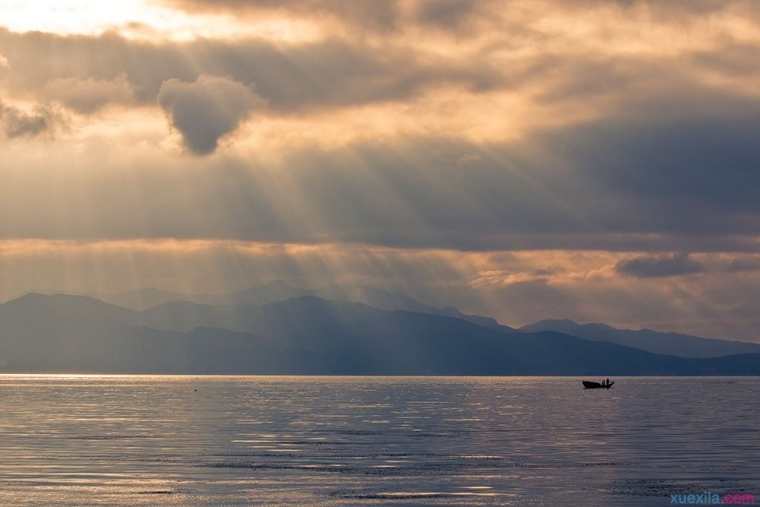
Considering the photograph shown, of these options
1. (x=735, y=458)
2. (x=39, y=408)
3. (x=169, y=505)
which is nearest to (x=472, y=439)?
(x=735, y=458)

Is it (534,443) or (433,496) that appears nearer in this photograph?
(433,496)

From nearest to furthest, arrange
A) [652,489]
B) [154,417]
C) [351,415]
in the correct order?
[652,489] < [154,417] < [351,415]

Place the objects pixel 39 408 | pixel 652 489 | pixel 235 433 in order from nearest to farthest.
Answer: pixel 652 489, pixel 235 433, pixel 39 408

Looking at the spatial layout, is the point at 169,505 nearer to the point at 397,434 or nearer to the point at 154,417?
the point at 397,434

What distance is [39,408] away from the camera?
16212 cm

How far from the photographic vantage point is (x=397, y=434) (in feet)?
354

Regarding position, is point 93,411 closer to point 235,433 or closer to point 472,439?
point 235,433

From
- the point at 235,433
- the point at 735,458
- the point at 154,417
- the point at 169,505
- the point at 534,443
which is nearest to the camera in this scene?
the point at 169,505

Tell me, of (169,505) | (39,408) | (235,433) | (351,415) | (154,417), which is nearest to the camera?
(169,505)

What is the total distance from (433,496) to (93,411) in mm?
99588

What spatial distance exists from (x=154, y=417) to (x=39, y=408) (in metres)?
33.3

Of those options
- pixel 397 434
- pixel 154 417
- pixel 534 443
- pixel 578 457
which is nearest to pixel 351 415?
pixel 154 417

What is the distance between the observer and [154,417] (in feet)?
447

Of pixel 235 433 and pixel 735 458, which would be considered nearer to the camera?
pixel 735 458
